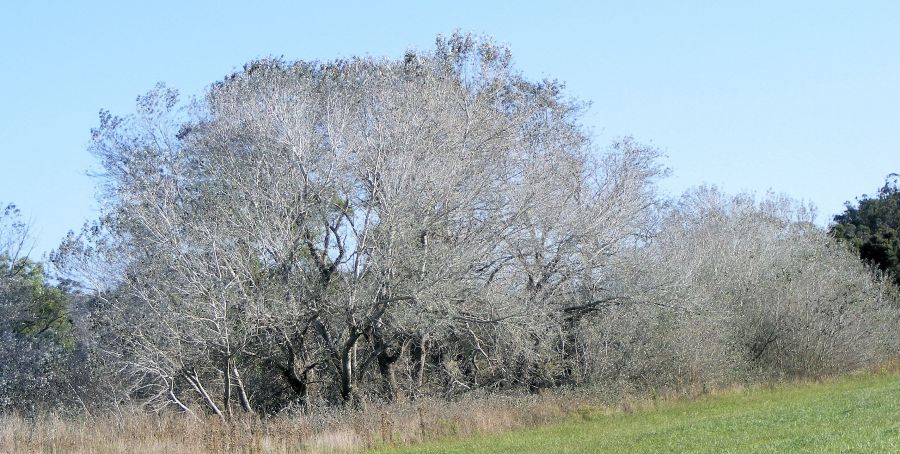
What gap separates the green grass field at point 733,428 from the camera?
1487 cm

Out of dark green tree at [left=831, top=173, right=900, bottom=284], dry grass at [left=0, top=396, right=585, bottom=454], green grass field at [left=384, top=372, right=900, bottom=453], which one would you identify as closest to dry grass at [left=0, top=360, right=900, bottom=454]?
dry grass at [left=0, top=396, right=585, bottom=454]

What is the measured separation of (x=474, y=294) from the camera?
76.3 ft

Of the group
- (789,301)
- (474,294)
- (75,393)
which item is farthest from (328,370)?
(789,301)

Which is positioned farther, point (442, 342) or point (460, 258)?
point (442, 342)

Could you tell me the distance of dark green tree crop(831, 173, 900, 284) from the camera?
48375 millimetres

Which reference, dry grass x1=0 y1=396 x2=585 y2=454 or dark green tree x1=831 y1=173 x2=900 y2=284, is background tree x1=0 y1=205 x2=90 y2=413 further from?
dark green tree x1=831 y1=173 x2=900 y2=284

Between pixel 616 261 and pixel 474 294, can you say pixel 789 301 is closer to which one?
pixel 616 261

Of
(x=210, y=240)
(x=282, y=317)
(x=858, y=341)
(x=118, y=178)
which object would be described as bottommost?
(x=858, y=341)

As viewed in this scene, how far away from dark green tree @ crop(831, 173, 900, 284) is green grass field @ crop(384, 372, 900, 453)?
23721 mm

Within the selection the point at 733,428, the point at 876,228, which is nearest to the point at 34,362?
the point at 733,428

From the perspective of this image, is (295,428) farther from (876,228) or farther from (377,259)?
(876,228)

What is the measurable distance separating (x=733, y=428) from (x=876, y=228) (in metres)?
48.3

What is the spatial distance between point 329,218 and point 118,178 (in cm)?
648

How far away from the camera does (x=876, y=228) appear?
6081 centimetres
